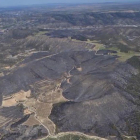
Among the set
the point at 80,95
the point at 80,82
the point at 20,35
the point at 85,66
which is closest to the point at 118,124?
the point at 80,95

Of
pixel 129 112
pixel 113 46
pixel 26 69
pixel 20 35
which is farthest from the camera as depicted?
pixel 20 35

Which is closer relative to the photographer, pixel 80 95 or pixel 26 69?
pixel 80 95

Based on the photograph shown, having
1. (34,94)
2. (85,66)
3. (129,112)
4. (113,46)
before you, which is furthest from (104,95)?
(113,46)

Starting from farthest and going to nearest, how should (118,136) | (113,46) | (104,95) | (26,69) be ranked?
(113,46)
(26,69)
(104,95)
(118,136)

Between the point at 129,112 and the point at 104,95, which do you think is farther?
the point at 104,95

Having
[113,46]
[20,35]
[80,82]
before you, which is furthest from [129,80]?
[20,35]

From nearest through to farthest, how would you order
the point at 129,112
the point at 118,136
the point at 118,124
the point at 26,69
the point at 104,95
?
1. the point at 118,136
2. the point at 118,124
3. the point at 129,112
4. the point at 104,95
5. the point at 26,69

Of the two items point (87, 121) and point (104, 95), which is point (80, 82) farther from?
point (87, 121)

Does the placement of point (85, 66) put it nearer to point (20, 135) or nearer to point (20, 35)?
point (20, 135)

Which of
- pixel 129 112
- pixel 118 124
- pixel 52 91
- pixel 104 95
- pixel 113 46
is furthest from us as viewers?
pixel 113 46
